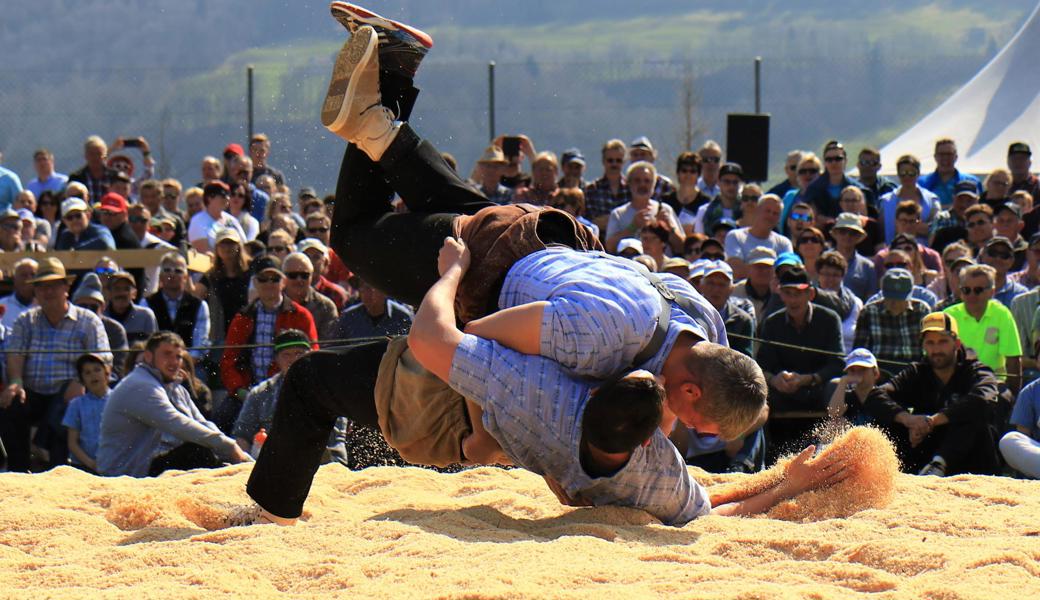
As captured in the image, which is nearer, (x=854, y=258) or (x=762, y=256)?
(x=762, y=256)

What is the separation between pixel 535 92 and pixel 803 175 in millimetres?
2790

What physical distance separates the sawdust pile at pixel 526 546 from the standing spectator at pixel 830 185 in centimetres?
533

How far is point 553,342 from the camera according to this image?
386 cm

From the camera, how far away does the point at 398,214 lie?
4461 mm

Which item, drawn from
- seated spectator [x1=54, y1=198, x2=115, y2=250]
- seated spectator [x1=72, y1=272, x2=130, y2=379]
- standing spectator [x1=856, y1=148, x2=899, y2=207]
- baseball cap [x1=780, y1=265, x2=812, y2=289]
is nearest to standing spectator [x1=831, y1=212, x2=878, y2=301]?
baseball cap [x1=780, y1=265, x2=812, y2=289]

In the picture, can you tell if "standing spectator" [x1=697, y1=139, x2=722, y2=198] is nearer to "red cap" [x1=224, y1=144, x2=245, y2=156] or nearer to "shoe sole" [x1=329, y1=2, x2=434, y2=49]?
"red cap" [x1=224, y1=144, x2=245, y2=156]

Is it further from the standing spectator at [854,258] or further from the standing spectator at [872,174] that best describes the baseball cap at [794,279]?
the standing spectator at [872,174]

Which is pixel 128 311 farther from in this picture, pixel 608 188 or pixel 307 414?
pixel 307 414

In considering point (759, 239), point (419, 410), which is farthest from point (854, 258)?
point (419, 410)

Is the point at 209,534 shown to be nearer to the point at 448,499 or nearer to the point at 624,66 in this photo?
the point at 448,499

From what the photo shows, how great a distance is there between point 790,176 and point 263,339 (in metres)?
5.19

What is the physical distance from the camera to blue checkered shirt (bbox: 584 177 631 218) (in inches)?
406

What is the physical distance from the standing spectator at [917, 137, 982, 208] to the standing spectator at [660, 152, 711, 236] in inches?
71.9

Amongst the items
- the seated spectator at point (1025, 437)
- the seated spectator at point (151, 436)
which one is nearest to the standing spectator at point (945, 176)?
the seated spectator at point (1025, 437)
